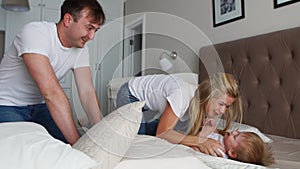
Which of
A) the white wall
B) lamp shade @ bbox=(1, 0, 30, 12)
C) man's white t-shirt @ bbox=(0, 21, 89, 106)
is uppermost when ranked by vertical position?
lamp shade @ bbox=(1, 0, 30, 12)

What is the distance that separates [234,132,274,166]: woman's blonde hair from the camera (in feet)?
3.43

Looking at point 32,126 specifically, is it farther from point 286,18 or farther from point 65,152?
point 286,18

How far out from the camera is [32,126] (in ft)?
2.75

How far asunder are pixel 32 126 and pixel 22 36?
1.57 ft

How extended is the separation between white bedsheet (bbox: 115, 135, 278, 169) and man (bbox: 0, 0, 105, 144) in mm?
297

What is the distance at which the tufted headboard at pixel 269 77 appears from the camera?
6.16 ft

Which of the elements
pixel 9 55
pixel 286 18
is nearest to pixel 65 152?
pixel 9 55

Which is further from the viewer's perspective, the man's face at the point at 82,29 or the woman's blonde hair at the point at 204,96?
the woman's blonde hair at the point at 204,96

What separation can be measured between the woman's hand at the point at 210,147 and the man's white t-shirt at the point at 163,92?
0.63 ft

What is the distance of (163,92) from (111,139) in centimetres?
76

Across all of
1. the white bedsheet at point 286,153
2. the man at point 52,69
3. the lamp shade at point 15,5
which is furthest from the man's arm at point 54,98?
the lamp shade at point 15,5

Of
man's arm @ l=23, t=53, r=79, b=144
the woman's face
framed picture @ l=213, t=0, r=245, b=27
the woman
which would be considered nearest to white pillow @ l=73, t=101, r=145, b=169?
man's arm @ l=23, t=53, r=79, b=144

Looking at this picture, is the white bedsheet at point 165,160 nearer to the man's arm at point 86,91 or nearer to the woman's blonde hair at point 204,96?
the woman's blonde hair at point 204,96

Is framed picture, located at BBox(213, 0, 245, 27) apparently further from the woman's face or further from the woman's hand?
the woman's hand
